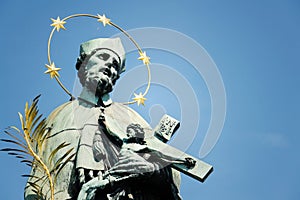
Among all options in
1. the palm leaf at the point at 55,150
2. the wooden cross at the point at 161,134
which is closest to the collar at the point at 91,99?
the wooden cross at the point at 161,134

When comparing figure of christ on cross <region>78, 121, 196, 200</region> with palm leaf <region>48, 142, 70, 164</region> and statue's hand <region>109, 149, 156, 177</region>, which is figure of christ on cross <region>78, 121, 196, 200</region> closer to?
statue's hand <region>109, 149, 156, 177</region>

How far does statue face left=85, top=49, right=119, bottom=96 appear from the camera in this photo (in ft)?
37.8

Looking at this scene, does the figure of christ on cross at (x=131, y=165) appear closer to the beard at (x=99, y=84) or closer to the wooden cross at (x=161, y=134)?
the wooden cross at (x=161, y=134)

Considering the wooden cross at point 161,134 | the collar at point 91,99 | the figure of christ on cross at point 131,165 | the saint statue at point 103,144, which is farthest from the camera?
the collar at point 91,99

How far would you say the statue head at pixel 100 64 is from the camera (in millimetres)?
11537

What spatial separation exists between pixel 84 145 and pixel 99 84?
1.18 meters

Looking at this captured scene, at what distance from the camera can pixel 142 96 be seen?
1273cm

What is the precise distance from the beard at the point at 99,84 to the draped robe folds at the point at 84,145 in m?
0.21

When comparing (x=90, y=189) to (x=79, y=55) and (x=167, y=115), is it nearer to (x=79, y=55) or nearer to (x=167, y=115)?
(x=167, y=115)

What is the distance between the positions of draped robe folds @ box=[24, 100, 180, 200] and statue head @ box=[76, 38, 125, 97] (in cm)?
28

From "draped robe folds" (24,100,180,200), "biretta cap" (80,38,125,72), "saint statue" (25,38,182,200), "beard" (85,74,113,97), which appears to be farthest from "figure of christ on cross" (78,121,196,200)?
"biretta cap" (80,38,125,72)

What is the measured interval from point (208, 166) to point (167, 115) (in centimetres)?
98

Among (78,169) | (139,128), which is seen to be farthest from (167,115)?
(78,169)

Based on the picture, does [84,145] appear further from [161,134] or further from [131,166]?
[161,134]
